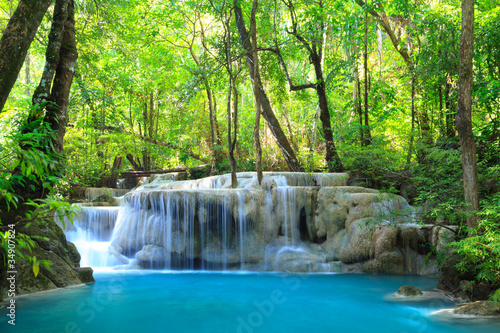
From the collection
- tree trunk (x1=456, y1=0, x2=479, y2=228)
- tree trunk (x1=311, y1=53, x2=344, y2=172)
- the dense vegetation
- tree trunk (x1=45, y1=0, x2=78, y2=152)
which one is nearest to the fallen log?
the dense vegetation

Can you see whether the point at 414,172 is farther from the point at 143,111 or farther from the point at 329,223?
the point at 143,111

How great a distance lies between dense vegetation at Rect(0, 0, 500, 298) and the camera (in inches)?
281

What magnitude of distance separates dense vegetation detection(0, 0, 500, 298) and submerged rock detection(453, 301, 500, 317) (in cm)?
35

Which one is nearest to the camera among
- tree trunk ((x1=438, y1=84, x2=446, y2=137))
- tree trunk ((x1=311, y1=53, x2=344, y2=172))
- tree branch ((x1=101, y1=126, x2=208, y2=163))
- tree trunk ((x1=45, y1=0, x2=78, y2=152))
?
tree trunk ((x1=45, y1=0, x2=78, y2=152))

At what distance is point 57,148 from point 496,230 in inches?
241

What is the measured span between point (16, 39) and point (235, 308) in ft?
15.0

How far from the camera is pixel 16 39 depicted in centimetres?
383

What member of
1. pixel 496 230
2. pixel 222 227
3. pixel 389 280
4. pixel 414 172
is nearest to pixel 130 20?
pixel 222 227

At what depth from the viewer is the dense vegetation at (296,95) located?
712 cm

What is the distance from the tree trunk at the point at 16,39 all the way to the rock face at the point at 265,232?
19.7 ft

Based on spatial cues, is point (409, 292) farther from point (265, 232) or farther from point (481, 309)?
point (265, 232)

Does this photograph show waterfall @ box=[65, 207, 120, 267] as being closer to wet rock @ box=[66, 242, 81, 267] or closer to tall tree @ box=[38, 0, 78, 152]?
wet rock @ box=[66, 242, 81, 267]

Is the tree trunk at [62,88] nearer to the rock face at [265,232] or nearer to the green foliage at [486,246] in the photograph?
the rock face at [265,232]

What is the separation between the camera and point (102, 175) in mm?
16797
